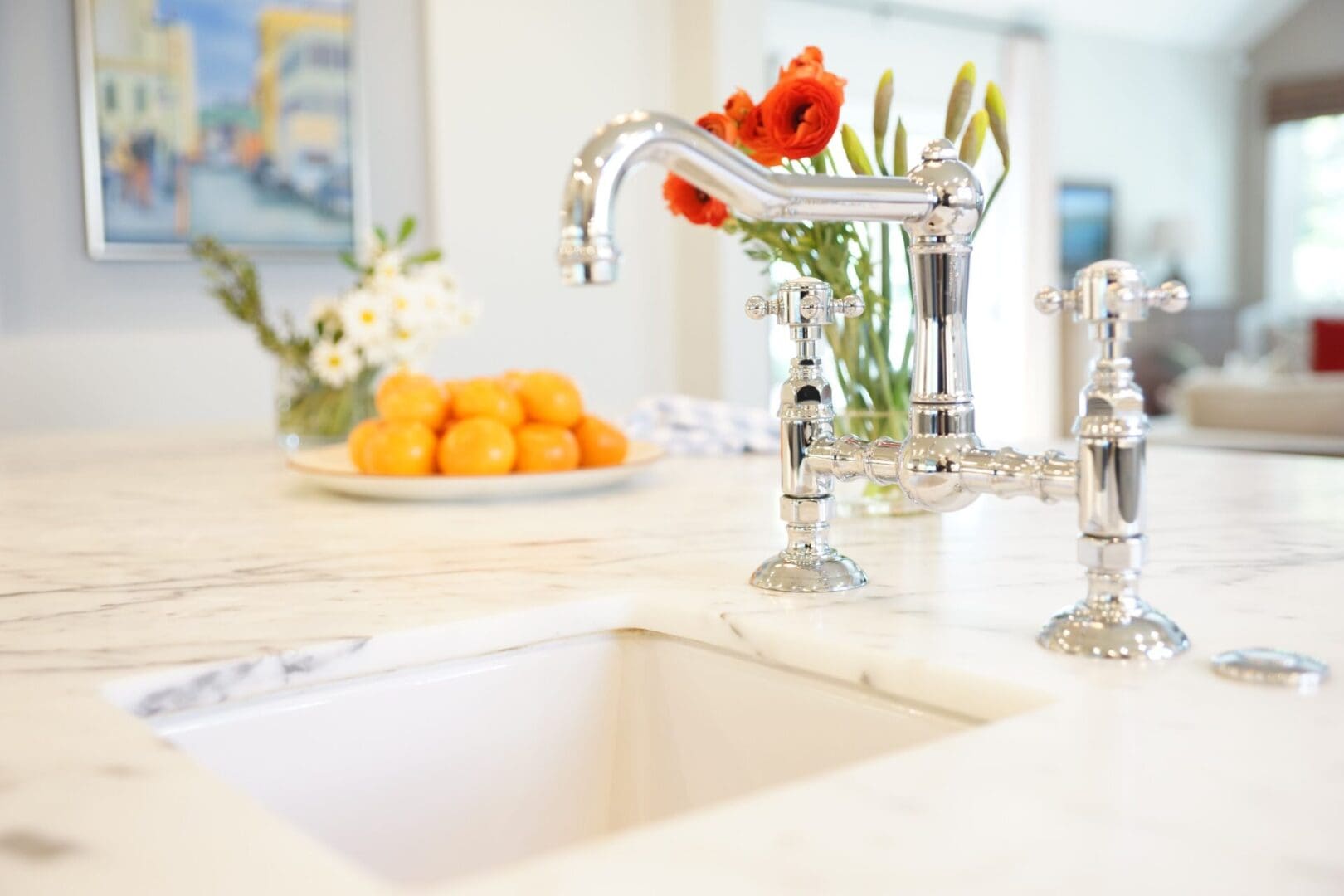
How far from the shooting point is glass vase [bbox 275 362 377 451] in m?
1.83

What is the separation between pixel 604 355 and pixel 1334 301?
5569 mm

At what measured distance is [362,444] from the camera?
1.31m

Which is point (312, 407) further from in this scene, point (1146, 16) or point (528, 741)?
point (1146, 16)

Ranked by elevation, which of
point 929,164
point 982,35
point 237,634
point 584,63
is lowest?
point 237,634

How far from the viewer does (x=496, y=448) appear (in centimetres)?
126

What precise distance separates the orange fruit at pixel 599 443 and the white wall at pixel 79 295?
108 inches

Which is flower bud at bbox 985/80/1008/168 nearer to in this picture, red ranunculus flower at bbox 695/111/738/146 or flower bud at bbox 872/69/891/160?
flower bud at bbox 872/69/891/160

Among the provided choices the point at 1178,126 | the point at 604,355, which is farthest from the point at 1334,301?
Answer: the point at 604,355

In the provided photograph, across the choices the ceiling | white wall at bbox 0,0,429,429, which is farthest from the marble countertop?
the ceiling

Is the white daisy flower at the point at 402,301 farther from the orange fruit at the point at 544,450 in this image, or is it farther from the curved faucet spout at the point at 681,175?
the curved faucet spout at the point at 681,175

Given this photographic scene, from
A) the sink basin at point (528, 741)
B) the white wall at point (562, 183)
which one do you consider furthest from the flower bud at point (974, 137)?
the white wall at point (562, 183)

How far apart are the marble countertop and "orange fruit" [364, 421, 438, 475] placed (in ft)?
0.14

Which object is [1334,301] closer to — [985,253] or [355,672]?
[985,253]

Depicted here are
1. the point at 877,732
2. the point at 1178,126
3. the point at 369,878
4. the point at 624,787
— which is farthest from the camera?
the point at 1178,126
